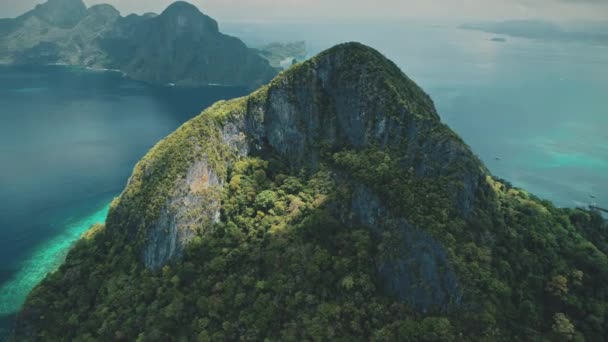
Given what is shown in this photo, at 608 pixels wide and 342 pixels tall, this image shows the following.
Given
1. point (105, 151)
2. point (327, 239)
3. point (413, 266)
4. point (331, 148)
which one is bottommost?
point (105, 151)

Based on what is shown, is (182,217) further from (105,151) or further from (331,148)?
(105,151)

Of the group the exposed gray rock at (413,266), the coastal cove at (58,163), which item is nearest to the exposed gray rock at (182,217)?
the exposed gray rock at (413,266)

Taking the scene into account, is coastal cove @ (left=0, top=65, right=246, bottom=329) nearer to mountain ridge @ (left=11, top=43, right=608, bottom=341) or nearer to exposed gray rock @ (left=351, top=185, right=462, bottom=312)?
mountain ridge @ (left=11, top=43, right=608, bottom=341)

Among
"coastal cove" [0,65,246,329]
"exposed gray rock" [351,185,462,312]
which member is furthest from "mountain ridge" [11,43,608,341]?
"coastal cove" [0,65,246,329]

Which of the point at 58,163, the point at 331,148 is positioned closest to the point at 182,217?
the point at 331,148

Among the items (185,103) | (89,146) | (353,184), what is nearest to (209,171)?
(353,184)
